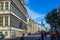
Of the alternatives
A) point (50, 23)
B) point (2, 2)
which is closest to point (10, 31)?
point (2, 2)

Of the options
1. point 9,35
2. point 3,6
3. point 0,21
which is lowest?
point 9,35

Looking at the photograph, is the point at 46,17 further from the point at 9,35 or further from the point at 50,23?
the point at 9,35

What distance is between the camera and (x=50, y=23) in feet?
252

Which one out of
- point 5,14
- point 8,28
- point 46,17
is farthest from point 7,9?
point 46,17

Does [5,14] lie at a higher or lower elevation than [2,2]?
lower

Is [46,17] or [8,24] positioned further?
[46,17]

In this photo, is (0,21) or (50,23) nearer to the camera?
(0,21)

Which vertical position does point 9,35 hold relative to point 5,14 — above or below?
below

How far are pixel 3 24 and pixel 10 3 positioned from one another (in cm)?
602

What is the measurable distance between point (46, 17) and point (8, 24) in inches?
1036

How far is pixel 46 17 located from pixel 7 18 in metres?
26.4

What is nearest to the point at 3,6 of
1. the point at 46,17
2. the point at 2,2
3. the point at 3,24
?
the point at 2,2

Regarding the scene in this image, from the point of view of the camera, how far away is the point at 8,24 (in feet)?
179

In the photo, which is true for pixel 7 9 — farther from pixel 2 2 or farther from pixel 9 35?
pixel 9 35
